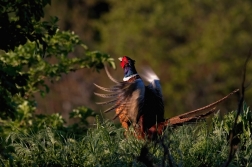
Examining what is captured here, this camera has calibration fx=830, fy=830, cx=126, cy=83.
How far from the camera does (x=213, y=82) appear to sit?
32938 millimetres

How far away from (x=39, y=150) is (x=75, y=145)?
0.30m

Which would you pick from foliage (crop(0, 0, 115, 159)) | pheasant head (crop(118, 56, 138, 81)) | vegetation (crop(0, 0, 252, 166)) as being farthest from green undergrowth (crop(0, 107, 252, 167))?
pheasant head (crop(118, 56, 138, 81))

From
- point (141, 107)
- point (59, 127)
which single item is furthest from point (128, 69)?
point (59, 127)

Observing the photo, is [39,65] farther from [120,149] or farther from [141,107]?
[120,149]

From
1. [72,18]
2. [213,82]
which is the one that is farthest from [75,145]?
[72,18]

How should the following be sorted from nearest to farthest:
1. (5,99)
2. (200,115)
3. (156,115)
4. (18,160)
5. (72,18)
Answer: (18,160), (5,99), (200,115), (156,115), (72,18)

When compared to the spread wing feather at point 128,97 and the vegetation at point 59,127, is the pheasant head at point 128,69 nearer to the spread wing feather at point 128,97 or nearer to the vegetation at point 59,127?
the vegetation at point 59,127

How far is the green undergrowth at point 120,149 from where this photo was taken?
21.7 ft

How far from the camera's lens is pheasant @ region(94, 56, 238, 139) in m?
7.83

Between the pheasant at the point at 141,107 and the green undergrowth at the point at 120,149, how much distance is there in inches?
16.5

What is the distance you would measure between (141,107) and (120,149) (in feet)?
5.15

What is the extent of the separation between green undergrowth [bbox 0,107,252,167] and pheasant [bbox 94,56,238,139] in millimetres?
419

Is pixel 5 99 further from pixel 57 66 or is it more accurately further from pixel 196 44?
pixel 196 44

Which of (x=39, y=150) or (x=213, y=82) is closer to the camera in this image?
(x=39, y=150)
